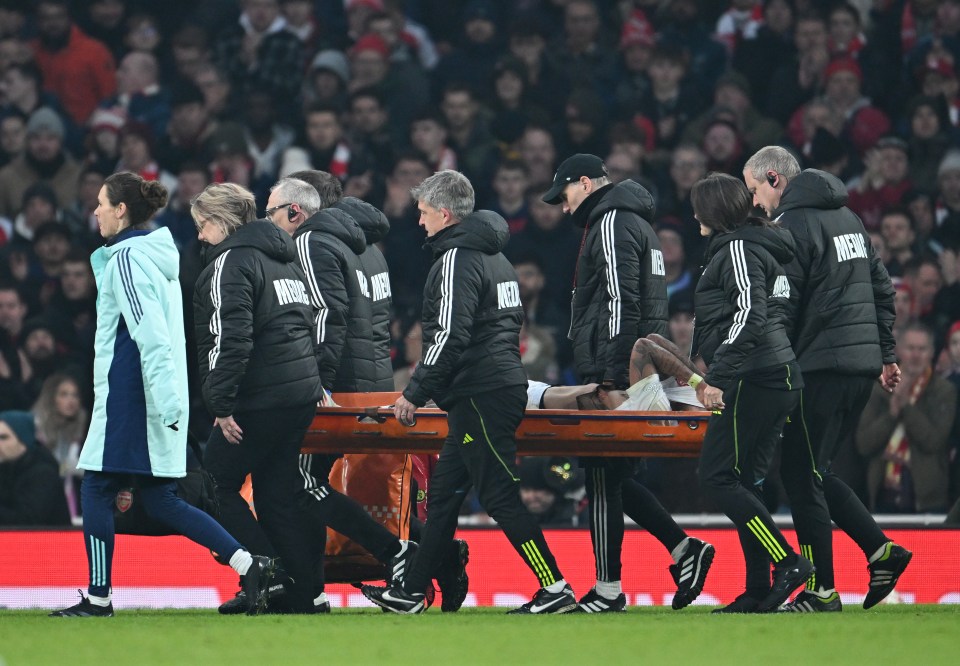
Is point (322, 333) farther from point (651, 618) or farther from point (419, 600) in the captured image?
point (651, 618)

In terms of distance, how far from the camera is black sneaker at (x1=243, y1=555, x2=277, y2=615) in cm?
818

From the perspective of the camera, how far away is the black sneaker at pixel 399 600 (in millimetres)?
8656

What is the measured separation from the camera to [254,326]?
27.5ft

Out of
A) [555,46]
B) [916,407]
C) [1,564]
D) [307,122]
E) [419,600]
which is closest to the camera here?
[419,600]

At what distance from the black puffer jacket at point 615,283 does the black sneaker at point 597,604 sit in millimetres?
1053

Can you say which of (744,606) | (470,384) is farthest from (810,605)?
(470,384)

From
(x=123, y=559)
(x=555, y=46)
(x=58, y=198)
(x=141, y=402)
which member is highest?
(x=555, y=46)

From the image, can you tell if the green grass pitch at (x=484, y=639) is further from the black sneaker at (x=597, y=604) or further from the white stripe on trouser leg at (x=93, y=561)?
the black sneaker at (x=597, y=604)

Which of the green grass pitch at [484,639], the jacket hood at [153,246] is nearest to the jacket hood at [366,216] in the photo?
the jacket hood at [153,246]

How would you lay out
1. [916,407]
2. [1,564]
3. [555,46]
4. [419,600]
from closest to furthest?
[419,600] < [1,564] < [916,407] < [555,46]

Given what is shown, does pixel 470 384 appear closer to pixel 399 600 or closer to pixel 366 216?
pixel 399 600

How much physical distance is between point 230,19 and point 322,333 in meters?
8.04

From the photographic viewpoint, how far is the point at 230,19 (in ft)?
54.1

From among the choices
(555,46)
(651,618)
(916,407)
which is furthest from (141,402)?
(555,46)
